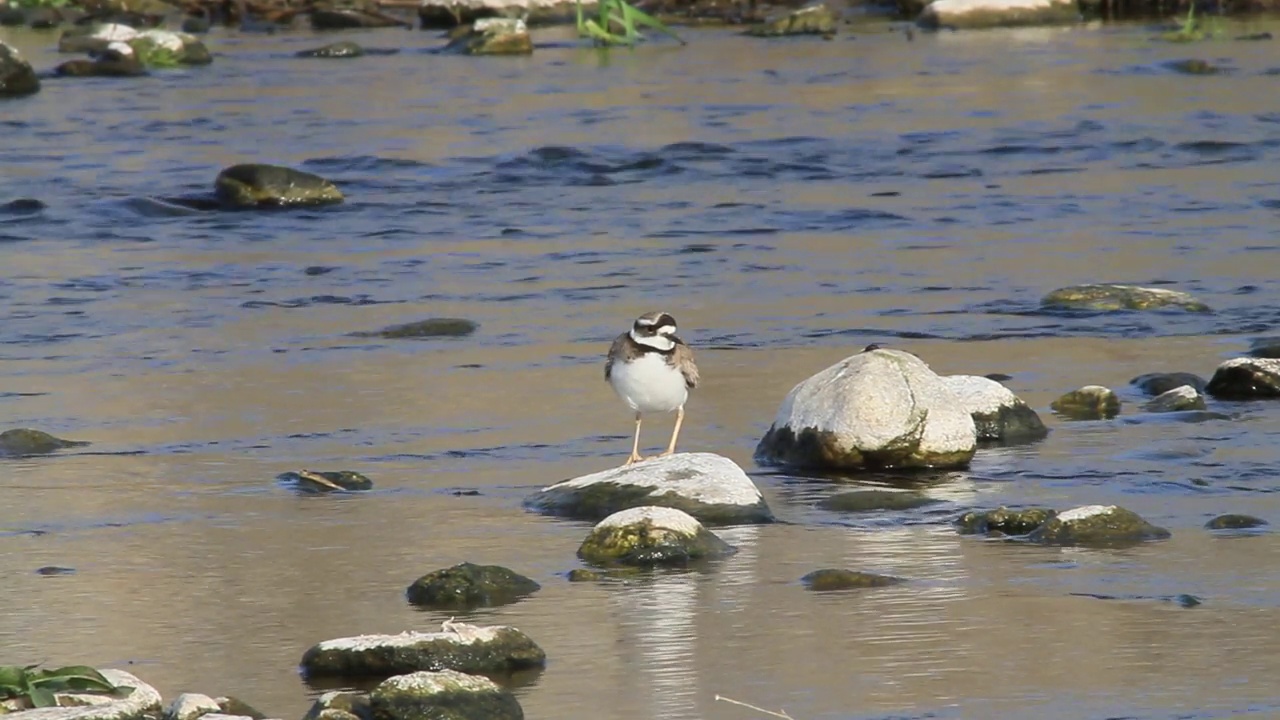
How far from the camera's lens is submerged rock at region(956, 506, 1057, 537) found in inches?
312

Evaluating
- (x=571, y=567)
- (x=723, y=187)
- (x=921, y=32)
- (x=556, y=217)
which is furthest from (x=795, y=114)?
(x=571, y=567)

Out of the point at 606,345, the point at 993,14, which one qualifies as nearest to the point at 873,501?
the point at 606,345

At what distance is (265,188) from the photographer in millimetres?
18031

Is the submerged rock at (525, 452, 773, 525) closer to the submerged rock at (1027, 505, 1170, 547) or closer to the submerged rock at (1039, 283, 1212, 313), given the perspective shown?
the submerged rock at (1027, 505, 1170, 547)

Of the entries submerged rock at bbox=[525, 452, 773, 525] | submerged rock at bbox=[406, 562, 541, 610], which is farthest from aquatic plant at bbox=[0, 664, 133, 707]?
submerged rock at bbox=[525, 452, 773, 525]

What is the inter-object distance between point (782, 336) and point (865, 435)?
10.4 ft

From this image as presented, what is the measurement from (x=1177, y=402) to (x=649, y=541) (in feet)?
11.1

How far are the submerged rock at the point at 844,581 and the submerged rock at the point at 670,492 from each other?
1.02 m

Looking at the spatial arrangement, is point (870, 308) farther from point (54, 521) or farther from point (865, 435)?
point (54, 521)

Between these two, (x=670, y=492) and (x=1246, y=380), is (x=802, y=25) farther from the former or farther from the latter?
(x=670, y=492)

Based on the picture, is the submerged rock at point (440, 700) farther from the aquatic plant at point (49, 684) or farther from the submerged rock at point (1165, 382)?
the submerged rock at point (1165, 382)

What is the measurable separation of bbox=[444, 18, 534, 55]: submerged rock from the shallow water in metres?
4.53

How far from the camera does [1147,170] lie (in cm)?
1942

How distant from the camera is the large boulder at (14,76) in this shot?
26359mm
